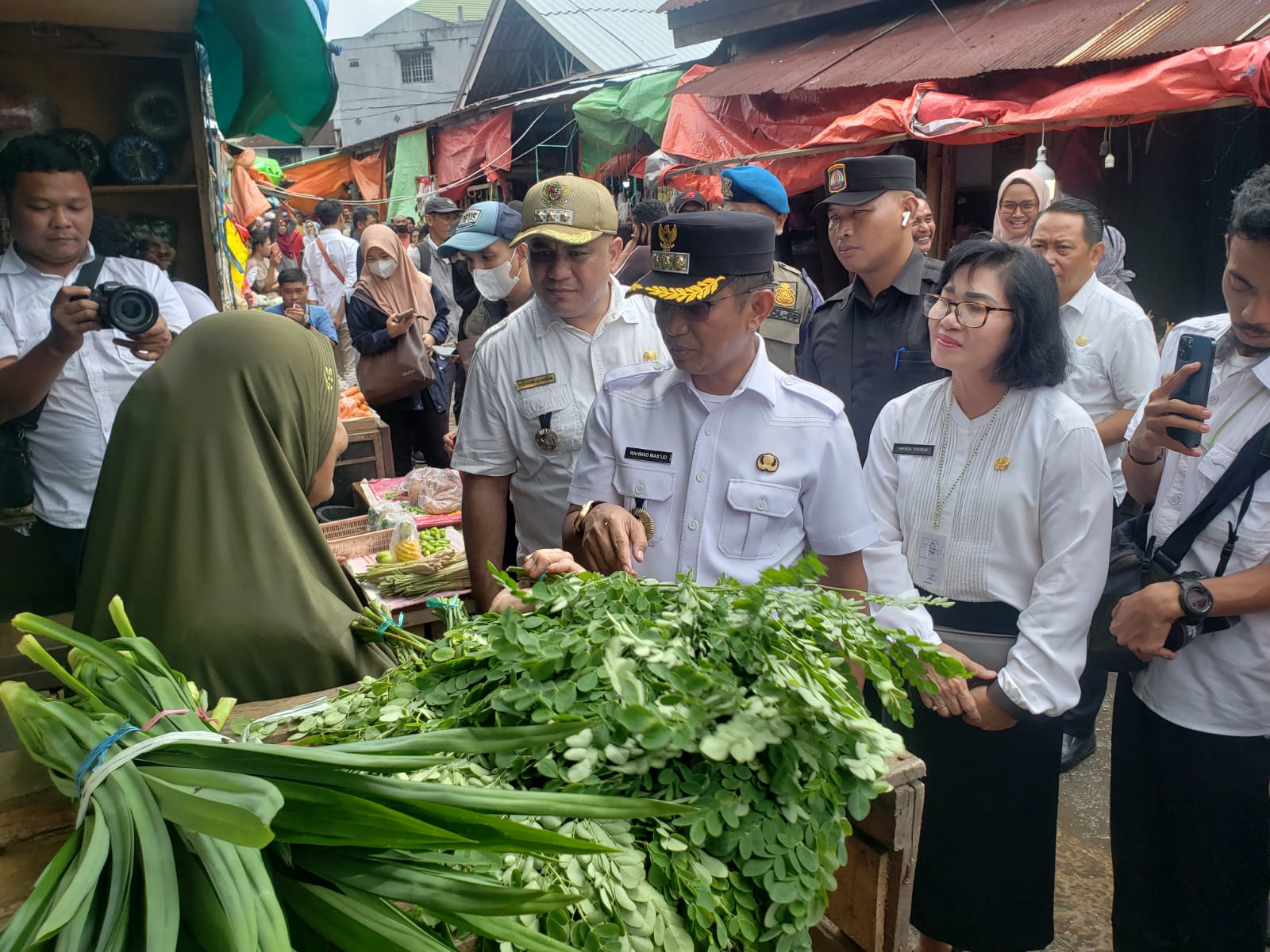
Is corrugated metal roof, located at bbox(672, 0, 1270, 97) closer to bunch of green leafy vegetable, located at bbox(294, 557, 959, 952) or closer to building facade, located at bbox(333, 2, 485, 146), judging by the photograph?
bunch of green leafy vegetable, located at bbox(294, 557, 959, 952)

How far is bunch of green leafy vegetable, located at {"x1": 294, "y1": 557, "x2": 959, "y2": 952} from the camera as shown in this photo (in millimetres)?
1024

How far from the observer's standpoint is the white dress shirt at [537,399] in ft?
9.28

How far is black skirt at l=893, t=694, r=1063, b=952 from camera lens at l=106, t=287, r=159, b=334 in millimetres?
2584

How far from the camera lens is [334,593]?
6.48 feet

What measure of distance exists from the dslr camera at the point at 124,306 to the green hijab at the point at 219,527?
1059mm

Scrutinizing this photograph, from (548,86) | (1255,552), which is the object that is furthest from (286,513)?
(548,86)

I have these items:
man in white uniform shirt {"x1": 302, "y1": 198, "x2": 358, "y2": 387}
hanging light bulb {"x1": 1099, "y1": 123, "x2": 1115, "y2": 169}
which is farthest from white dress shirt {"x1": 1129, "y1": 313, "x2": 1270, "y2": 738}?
man in white uniform shirt {"x1": 302, "y1": 198, "x2": 358, "y2": 387}

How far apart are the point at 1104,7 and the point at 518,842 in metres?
6.75

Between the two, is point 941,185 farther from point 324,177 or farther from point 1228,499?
point 324,177

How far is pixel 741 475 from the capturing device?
212cm

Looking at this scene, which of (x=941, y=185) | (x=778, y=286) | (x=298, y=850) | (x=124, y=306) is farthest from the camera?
(x=941, y=185)

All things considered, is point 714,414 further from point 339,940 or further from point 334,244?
point 334,244

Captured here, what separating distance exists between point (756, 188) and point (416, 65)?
3904cm

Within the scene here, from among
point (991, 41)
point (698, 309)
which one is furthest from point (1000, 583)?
point (991, 41)
